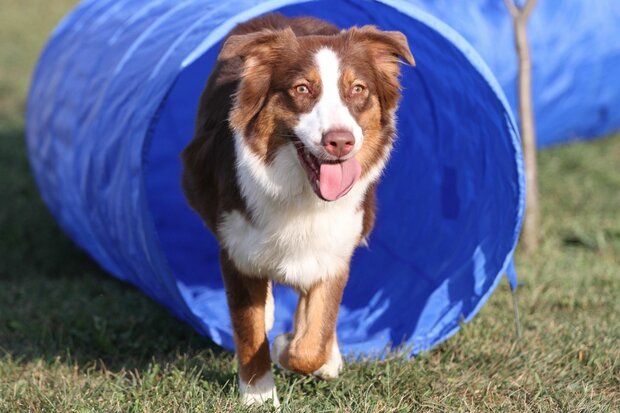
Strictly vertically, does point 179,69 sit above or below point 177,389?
above

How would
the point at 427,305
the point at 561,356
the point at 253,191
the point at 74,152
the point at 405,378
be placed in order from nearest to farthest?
the point at 253,191
the point at 405,378
the point at 561,356
the point at 427,305
the point at 74,152

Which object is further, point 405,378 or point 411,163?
point 411,163

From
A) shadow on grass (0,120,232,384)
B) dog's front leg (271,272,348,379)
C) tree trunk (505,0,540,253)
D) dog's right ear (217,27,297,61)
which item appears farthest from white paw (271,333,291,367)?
tree trunk (505,0,540,253)

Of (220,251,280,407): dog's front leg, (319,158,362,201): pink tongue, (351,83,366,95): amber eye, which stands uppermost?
(351,83,366,95): amber eye

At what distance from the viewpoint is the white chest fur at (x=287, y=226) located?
4387 millimetres

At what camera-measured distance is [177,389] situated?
A: 4.58m

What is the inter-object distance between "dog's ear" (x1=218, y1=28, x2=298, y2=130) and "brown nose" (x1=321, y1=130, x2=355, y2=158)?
21.0 inches

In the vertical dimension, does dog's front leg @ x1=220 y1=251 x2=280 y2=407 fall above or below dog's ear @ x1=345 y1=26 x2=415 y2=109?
below

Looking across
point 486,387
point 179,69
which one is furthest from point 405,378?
point 179,69

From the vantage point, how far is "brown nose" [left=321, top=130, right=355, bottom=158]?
3881 mm

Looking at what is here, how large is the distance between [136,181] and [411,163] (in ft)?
6.67

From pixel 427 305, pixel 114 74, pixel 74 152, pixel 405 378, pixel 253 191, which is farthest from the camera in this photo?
pixel 74 152

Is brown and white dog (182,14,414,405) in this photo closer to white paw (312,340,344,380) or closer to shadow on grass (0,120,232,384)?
white paw (312,340,344,380)

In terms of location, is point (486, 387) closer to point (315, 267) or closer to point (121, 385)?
point (315, 267)
